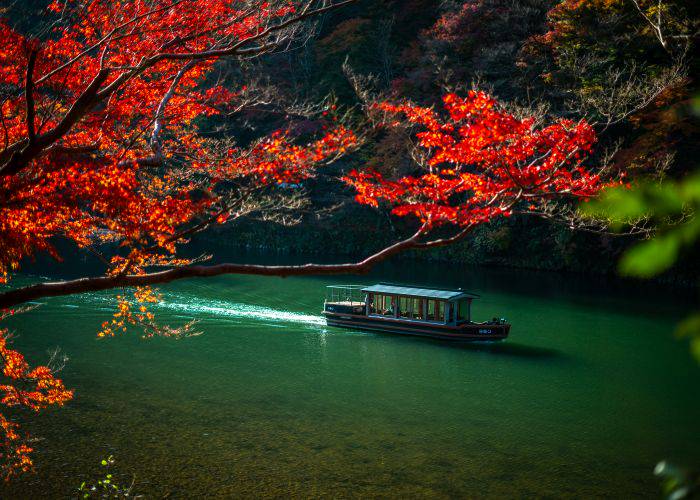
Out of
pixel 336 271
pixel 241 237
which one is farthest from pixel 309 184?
pixel 336 271

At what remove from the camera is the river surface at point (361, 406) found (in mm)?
9102

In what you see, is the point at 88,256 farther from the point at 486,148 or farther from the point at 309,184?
the point at 486,148

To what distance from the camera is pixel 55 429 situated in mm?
10508

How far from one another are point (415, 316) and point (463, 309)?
1.49 meters

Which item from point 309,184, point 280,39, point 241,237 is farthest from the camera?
point 241,237

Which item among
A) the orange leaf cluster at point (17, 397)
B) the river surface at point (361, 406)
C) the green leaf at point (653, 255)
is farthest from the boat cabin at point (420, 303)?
the green leaf at point (653, 255)

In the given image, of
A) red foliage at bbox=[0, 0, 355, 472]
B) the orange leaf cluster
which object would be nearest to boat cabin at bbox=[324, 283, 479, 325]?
red foliage at bbox=[0, 0, 355, 472]

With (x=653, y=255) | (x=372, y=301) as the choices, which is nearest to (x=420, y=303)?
(x=372, y=301)

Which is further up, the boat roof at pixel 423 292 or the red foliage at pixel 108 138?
the red foliage at pixel 108 138

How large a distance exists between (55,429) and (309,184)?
85.6 feet

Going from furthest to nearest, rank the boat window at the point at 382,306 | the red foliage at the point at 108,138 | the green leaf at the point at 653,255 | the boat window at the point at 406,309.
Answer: the boat window at the point at 382,306
the boat window at the point at 406,309
the red foliage at the point at 108,138
the green leaf at the point at 653,255

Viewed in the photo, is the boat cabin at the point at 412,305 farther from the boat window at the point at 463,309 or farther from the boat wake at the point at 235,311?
the boat wake at the point at 235,311

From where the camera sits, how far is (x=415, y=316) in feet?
61.2

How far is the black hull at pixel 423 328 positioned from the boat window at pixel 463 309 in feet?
2.17
